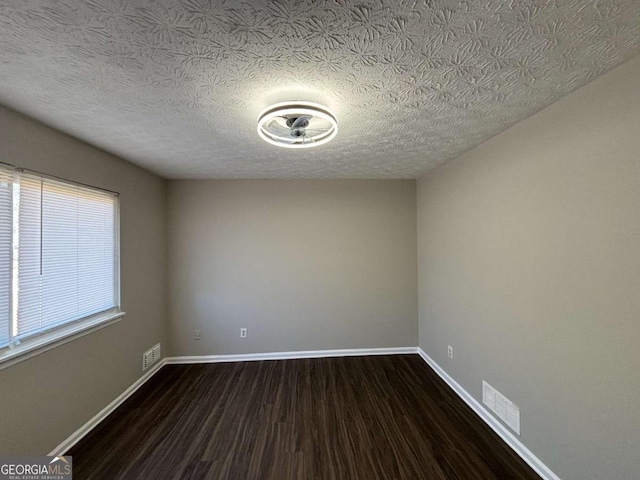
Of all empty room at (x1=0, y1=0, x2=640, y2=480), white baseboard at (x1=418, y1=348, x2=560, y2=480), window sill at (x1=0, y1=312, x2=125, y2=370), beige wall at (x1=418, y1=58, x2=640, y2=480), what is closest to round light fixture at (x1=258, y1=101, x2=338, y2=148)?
empty room at (x1=0, y1=0, x2=640, y2=480)

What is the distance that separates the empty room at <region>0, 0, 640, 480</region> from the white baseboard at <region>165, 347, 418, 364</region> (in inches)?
1.3

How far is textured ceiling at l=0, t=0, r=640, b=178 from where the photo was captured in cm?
90

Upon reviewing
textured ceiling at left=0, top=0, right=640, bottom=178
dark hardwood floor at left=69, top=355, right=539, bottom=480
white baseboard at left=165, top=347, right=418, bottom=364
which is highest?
textured ceiling at left=0, top=0, right=640, bottom=178

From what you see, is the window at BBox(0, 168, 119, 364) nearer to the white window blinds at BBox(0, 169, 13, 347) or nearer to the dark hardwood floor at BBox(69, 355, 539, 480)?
the white window blinds at BBox(0, 169, 13, 347)

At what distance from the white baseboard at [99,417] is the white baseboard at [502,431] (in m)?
3.35

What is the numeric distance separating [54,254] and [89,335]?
749 mm

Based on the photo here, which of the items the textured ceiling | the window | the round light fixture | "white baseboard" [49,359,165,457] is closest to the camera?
the textured ceiling

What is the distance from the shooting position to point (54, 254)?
1840mm

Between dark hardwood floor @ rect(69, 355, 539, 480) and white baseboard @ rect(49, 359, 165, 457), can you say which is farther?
white baseboard @ rect(49, 359, 165, 457)

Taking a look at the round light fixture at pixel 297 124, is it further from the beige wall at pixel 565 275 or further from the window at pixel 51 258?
the window at pixel 51 258

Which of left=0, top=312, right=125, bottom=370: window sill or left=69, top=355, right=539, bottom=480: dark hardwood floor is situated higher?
left=0, top=312, right=125, bottom=370: window sill

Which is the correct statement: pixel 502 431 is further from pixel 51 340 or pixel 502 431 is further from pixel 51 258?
pixel 51 258

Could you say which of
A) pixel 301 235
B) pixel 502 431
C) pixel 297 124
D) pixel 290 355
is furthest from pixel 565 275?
pixel 290 355

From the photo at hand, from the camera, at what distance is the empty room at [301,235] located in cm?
106
